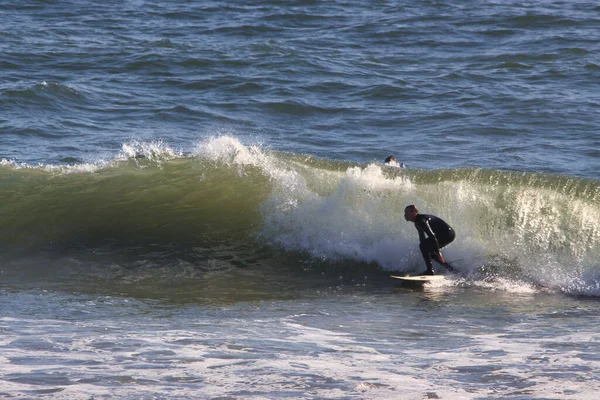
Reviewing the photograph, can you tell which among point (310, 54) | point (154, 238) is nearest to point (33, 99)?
point (310, 54)

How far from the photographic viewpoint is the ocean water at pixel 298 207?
25.5 feet

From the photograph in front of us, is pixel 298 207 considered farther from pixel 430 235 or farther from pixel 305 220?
pixel 430 235

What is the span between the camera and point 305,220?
12.9 m

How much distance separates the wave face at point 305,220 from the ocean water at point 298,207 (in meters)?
0.03

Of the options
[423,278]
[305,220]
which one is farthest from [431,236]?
[305,220]

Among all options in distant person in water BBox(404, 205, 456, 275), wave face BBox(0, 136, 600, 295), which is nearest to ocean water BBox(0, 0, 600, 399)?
wave face BBox(0, 136, 600, 295)

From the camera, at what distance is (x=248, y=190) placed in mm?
13961

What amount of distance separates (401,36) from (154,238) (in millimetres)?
15435

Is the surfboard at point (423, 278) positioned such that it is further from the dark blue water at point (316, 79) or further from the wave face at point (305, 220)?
the dark blue water at point (316, 79)

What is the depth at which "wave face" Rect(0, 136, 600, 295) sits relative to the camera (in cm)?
1202

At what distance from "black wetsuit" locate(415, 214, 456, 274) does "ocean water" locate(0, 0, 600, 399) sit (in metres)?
0.42

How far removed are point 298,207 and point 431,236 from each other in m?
2.46

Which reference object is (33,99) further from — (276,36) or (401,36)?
(401,36)

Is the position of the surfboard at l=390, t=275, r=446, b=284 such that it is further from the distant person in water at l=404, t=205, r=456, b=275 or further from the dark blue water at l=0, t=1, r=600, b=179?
the dark blue water at l=0, t=1, r=600, b=179
